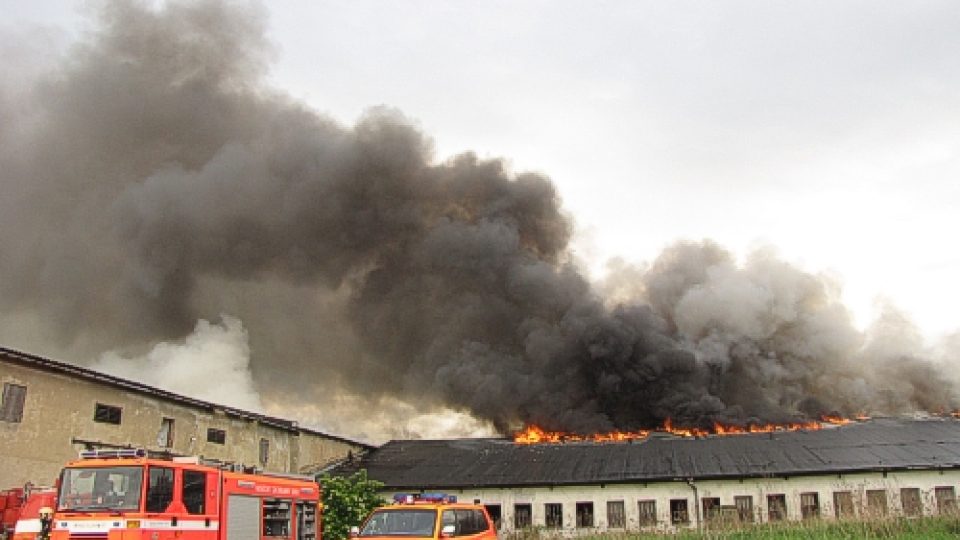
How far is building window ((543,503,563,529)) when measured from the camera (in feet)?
86.0

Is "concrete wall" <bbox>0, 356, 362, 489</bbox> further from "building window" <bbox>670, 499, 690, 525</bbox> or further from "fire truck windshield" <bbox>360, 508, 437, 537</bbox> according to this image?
"building window" <bbox>670, 499, 690, 525</bbox>

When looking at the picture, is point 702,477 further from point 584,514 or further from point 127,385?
point 127,385

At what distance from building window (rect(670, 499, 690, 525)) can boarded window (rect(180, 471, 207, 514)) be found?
17.3m

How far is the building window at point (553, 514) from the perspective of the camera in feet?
86.0

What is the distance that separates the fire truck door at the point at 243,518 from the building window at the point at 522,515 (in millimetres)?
14206

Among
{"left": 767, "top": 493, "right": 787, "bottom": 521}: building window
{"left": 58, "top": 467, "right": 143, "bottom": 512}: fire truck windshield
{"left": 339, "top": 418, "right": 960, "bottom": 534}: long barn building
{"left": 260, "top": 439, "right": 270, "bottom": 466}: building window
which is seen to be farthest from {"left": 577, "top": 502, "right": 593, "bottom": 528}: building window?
{"left": 58, "top": 467, "right": 143, "bottom": 512}: fire truck windshield

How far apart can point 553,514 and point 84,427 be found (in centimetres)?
1527

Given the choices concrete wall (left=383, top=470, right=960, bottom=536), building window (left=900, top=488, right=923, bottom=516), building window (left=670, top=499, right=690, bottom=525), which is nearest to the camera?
building window (left=900, top=488, right=923, bottom=516)

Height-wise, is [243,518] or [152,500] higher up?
[152,500]

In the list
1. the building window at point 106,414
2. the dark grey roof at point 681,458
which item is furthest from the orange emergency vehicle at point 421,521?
the dark grey roof at point 681,458

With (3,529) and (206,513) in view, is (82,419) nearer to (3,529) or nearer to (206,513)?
(3,529)

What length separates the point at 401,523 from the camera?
1171cm

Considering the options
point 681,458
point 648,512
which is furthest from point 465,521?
point 681,458

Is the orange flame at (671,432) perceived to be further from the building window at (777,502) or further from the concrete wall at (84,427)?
the concrete wall at (84,427)
